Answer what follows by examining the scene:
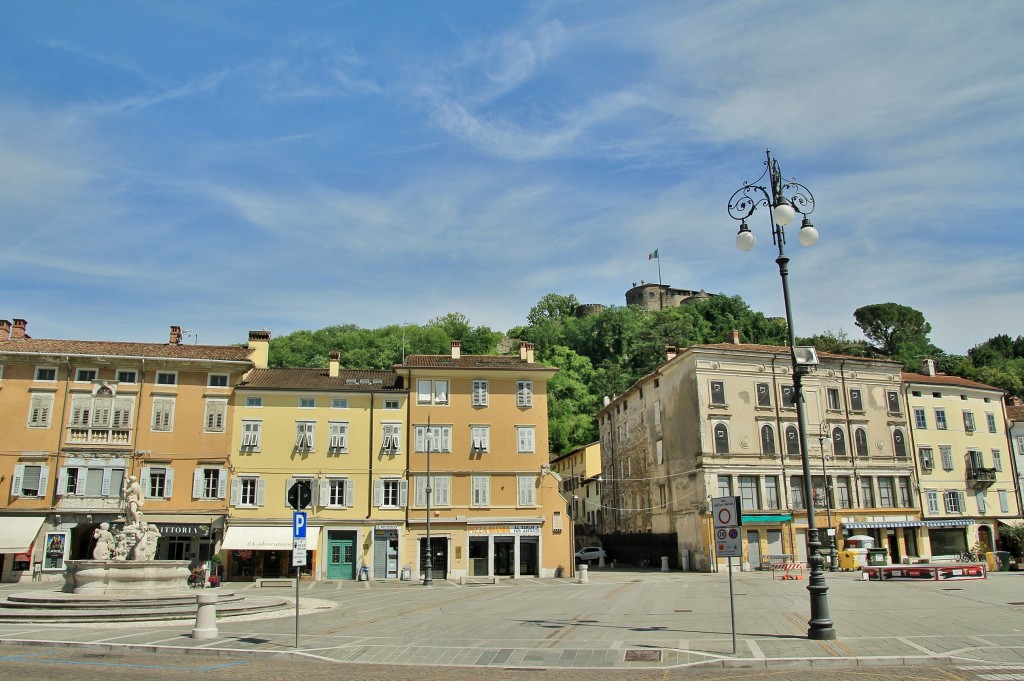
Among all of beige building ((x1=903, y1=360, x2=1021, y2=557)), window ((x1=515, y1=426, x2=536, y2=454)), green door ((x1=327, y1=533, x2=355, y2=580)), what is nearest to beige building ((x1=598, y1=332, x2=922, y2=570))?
beige building ((x1=903, y1=360, x2=1021, y2=557))

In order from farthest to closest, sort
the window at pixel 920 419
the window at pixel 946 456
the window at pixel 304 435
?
the window at pixel 920 419 → the window at pixel 946 456 → the window at pixel 304 435

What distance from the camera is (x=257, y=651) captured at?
13.9m

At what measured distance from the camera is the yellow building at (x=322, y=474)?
4034cm

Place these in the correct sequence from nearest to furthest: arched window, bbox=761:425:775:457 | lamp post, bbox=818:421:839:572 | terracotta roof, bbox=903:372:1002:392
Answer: lamp post, bbox=818:421:839:572, arched window, bbox=761:425:775:457, terracotta roof, bbox=903:372:1002:392

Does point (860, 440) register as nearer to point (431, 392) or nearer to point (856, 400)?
point (856, 400)

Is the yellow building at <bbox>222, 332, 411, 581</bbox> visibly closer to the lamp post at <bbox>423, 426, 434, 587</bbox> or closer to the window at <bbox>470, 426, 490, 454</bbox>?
the lamp post at <bbox>423, 426, 434, 587</bbox>

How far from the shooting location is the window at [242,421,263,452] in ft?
135

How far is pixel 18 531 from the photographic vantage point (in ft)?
123

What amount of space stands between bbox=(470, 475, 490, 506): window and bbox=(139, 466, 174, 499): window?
1565 cm

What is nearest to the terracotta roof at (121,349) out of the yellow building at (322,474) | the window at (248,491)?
the yellow building at (322,474)

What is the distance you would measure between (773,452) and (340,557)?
2657 cm

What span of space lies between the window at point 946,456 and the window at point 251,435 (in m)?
43.7

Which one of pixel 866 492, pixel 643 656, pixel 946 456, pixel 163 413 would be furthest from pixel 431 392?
pixel 946 456

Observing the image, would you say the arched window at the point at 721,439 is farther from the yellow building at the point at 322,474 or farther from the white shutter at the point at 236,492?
the white shutter at the point at 236,492
